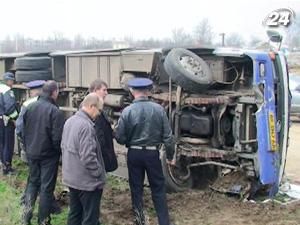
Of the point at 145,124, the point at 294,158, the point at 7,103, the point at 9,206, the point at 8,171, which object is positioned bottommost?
the point at 294,158

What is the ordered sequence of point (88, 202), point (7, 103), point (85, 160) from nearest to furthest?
point (85, 160)
point (88, 202)
point (7, 103)

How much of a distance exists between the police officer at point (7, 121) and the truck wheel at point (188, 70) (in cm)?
304

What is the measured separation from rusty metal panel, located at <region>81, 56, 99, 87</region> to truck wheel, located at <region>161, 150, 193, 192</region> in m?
2.03

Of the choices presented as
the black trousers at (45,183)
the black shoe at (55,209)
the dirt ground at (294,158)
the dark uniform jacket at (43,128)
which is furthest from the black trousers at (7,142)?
the dirt ground at (294,158)

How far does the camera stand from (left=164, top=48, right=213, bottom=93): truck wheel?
22.8 ft

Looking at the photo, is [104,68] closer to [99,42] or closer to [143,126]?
[143,126]

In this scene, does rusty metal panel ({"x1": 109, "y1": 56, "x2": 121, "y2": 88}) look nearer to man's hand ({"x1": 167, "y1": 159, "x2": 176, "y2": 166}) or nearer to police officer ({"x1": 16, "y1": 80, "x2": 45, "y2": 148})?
man's hand ({"x1": 167, "y1": 159, "x2": 176, "y2": 166})

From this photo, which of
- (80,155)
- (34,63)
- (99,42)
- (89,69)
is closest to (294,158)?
(89,69)

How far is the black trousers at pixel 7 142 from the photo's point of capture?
8852 mm

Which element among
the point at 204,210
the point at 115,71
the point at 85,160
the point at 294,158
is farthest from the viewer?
the point at 294,158

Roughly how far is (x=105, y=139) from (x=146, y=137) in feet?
1.41

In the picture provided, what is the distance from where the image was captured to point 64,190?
23.6ft

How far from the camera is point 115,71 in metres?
8.06

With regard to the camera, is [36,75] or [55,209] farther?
[36,75]
